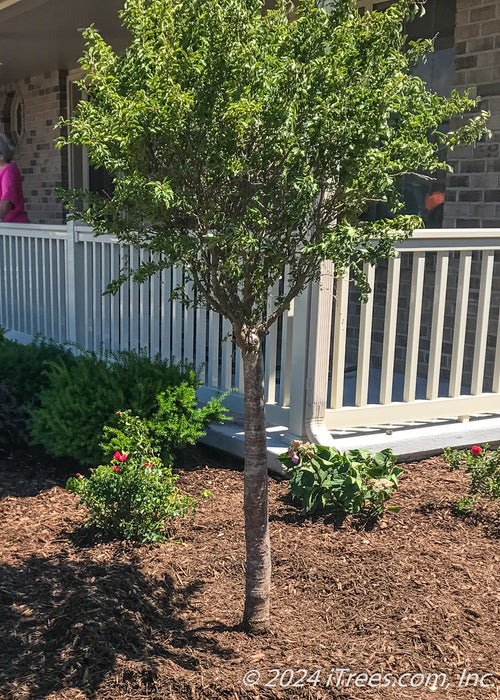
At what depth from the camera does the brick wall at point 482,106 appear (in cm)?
549

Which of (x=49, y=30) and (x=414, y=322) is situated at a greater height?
(x=49, y=30)

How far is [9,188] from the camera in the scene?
7.50 metres

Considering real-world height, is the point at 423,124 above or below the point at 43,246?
above

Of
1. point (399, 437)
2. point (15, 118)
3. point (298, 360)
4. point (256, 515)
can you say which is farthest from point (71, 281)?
point (15, 118)

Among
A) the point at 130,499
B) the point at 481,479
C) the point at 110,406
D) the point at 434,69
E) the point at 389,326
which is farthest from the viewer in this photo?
the point at 434,69

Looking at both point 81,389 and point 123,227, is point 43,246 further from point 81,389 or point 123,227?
point 123,227

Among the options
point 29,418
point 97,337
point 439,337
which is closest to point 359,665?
point 439,337

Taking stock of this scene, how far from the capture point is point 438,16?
19.6 ft

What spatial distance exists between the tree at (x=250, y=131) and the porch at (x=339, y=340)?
0.87 meters

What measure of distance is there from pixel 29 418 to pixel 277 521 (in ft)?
6.84

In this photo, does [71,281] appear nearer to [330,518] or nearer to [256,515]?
[330,518]

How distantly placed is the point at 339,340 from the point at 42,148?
771cm

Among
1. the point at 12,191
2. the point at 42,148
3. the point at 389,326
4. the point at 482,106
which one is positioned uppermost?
the point at 482,106

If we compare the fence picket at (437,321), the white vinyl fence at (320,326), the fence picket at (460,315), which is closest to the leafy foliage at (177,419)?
the white vinyl fence at (320,326)
